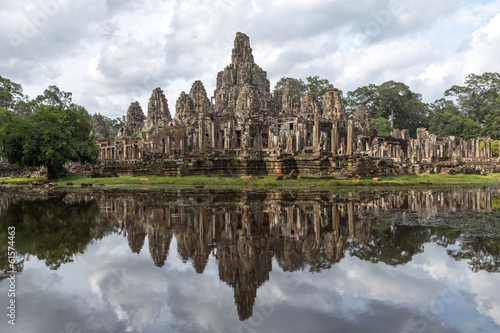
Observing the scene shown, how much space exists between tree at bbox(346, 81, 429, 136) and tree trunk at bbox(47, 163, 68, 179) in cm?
7835

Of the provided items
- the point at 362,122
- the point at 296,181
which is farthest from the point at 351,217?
the point at 362,122

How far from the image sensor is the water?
463 cm

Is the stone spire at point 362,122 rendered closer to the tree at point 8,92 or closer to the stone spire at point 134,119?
the stone spire at point 134,119

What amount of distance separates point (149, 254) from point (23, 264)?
2363 millimetres

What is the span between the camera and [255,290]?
5.59 m

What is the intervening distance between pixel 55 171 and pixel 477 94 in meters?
106

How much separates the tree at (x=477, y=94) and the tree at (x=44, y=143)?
9861 cm

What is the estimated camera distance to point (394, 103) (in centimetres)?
9706

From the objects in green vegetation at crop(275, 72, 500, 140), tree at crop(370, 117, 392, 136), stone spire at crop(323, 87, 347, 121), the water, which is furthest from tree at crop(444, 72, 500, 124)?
the water

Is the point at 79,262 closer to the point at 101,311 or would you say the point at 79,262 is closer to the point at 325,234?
the point at 101,311

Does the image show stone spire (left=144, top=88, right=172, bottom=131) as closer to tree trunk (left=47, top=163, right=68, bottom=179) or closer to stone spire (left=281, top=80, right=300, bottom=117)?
stone spire (left=281, top=80, right=300, bottom=117)

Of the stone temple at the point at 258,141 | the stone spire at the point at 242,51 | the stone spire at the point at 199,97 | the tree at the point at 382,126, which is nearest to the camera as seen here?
the stone temple at the point at 258,141

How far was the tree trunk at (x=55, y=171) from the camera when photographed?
36.8m

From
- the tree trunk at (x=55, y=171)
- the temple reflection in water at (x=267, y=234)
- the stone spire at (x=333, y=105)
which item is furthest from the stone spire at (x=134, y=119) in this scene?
the temple reflection in water at (x=267, y=234)
